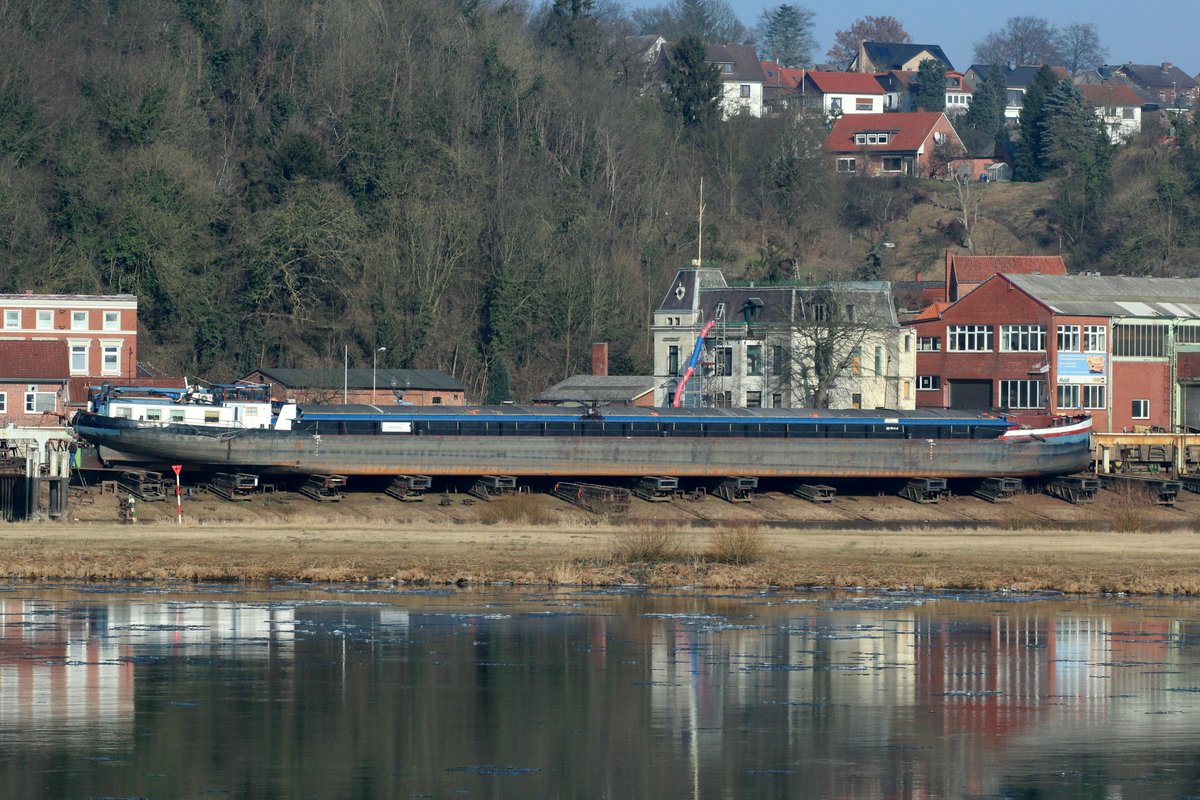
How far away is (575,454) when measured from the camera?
243 ft

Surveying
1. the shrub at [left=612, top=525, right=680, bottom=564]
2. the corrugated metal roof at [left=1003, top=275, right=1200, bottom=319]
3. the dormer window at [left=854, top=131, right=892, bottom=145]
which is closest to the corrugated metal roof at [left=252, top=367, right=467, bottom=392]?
the corrugated metal roof at [left=1003, top=275, right=1200, bottom=319]

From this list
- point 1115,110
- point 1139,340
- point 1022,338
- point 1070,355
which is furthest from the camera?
point 1115,110

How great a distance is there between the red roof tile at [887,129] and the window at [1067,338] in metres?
83.3

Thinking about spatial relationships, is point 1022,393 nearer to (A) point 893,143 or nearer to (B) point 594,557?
(B) point 594,557

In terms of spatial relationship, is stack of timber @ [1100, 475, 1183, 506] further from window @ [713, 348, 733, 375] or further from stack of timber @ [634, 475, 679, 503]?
window @ [713, 348, 733, 375]

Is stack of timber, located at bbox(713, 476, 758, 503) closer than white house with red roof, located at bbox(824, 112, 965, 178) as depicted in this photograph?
Yes

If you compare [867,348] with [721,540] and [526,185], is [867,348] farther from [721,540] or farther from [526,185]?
[721,540]

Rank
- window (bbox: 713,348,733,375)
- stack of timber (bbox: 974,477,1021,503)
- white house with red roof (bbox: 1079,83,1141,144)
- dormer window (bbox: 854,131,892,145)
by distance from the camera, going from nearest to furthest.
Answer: stack of timber (bbox: 974,477,1021,503)
window (bbox: 713,348,733,375)
dormer window (bbox: 854,131,892,145)
white house with red roof (bbox: 1079,83,1141,144)

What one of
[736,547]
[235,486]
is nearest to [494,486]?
[235,486]

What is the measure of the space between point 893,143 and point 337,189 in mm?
86348

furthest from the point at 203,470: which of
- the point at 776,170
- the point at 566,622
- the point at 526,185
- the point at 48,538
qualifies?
the point at 776,170

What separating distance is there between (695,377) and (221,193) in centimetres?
3133

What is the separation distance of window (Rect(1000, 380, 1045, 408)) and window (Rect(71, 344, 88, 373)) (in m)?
47.9

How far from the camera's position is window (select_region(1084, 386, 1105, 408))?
97.2 m
